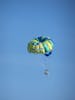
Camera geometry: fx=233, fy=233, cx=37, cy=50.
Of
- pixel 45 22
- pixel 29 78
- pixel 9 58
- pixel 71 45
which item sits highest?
pixel 45 22

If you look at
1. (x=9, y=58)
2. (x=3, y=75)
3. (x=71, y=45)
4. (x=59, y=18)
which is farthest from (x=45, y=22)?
(x=3, y=75)

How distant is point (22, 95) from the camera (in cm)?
352

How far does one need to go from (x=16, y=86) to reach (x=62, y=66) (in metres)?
0.76

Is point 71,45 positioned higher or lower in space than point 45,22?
lower

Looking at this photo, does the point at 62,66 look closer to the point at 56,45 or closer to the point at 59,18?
the point at 56,45

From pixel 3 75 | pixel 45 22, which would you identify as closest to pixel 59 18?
pixel 45 22

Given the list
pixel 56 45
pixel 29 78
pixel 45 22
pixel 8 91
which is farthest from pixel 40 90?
pixel 45 22

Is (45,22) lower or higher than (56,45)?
higher

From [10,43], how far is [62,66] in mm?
855

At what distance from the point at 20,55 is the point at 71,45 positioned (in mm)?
786

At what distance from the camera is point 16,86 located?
138 inches

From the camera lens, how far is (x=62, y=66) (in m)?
3.52

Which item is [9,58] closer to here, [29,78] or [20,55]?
[20,55]

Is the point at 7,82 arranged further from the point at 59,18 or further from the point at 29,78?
the point at 59,18
